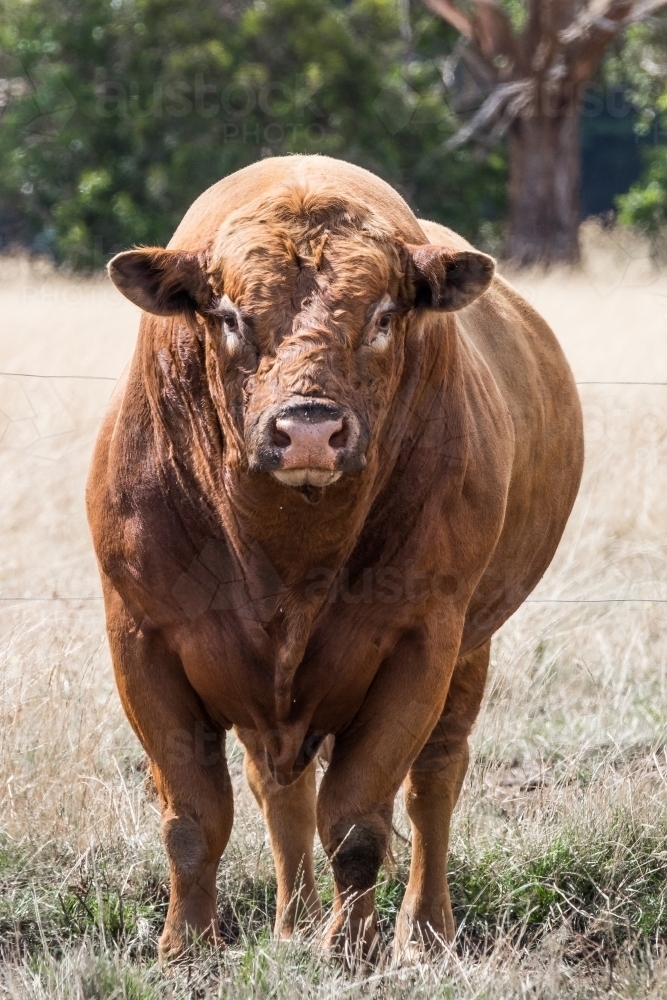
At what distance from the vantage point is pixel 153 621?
3193 millimetres

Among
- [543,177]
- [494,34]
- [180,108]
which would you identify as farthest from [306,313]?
[543,177]

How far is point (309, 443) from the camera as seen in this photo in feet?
8.55

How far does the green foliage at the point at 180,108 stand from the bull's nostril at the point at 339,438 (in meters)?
17.8

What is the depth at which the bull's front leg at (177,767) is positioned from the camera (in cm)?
321

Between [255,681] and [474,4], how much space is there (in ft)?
67.5

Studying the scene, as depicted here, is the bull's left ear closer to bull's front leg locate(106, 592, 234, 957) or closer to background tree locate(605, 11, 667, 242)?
bull's front leg locate(106, 592, 234, 957)

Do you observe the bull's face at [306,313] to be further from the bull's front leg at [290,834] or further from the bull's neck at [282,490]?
the bull's front leg at [290,834]

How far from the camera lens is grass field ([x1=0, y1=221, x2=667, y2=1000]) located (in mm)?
3090

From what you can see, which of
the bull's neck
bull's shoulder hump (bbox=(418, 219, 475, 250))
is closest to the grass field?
the bull's neck

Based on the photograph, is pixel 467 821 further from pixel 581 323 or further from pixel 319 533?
pixel 581 323

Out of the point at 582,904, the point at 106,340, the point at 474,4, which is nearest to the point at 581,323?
the point at 106,340

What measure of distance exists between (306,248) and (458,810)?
2.05 meters

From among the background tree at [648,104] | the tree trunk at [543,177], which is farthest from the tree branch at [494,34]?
the background tree at [648,104]

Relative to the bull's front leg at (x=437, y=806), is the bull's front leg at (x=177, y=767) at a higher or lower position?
higher
